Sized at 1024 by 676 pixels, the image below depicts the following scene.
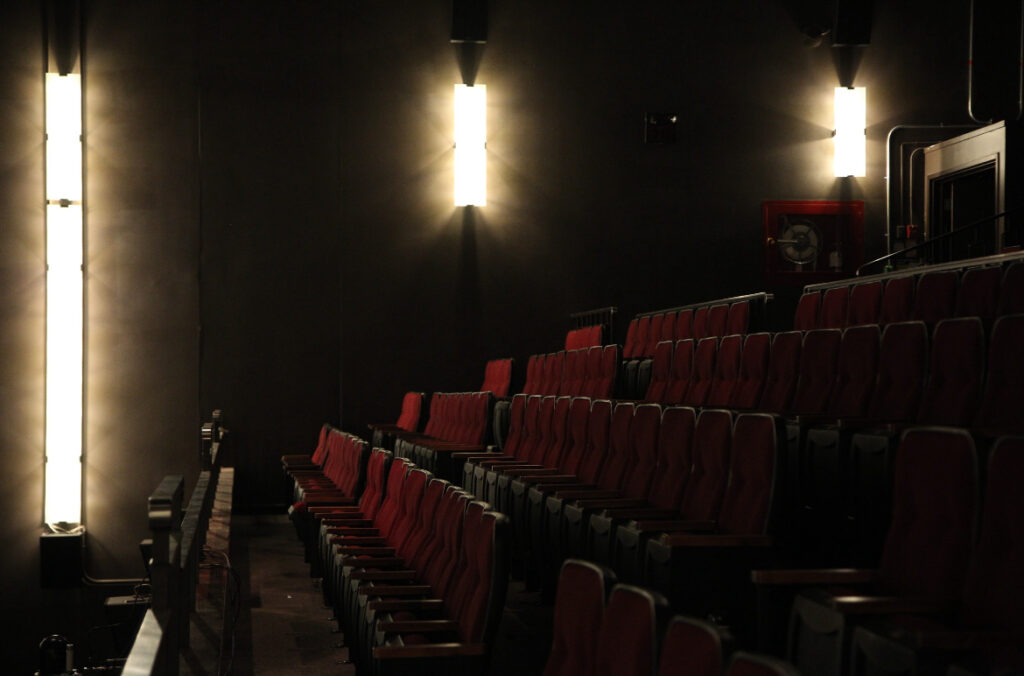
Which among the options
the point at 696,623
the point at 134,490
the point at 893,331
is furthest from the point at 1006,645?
the point at 134,490

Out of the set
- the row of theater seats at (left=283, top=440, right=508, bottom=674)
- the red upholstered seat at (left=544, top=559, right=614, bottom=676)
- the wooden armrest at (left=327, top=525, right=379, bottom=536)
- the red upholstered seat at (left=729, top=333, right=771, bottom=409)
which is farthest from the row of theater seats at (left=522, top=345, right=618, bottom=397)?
the red upholstered seat at (left=544, top=559, right=614, bottom=676)

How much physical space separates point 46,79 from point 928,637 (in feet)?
12.1

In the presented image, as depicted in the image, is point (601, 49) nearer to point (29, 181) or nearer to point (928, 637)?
point (29, 181)

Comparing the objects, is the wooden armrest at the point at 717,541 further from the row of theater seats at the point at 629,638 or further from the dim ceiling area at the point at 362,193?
the dim ceiling area at the point at 362,193

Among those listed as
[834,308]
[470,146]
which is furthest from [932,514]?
[470,146]

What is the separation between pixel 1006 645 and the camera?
777 mm

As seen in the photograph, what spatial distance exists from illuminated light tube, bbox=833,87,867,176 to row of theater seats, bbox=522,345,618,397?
162 centimetres

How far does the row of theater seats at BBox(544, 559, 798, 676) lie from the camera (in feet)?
2.07

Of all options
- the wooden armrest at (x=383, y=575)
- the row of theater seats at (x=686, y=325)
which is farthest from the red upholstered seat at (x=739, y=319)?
the wooden armrest at (x=383, y=575)

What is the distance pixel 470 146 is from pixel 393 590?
2939 mm

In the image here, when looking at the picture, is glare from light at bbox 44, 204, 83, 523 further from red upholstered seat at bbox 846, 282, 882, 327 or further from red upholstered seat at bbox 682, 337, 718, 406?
red upholstered seat at bbox 846, 282, 882, 327

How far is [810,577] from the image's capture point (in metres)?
1.03

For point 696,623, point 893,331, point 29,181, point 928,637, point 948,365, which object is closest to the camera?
point 696,623

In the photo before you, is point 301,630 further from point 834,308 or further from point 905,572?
point 834,308
